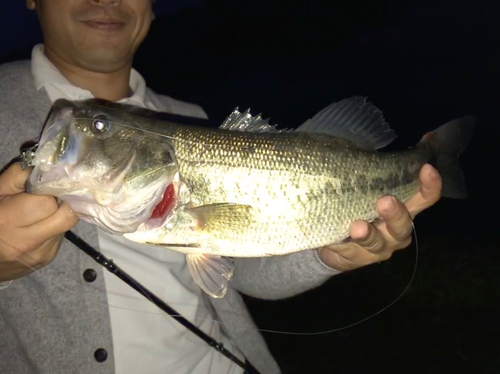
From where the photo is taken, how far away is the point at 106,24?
216 cm

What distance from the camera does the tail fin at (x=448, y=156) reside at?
2.06m

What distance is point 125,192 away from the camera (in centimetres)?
152

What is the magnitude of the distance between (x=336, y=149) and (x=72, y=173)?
39.6 inches

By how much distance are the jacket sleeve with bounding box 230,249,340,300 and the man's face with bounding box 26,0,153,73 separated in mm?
1258

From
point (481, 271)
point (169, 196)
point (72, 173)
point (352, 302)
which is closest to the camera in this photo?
point (72, 173)

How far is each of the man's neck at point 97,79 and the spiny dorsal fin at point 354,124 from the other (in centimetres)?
110

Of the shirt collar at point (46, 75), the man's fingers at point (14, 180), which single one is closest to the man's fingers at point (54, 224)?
the man's fingers at point (14, 180)

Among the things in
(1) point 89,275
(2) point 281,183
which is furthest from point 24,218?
(2) point 281,183

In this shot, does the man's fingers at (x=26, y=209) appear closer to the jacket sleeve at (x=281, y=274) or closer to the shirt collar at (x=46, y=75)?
the shirt collar at (x=46, y=75)

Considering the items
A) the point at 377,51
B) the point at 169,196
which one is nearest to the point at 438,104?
the point at 377,51

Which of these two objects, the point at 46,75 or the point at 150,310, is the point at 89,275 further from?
the point at 46,75

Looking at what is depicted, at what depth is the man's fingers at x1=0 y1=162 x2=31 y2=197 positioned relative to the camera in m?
1.39

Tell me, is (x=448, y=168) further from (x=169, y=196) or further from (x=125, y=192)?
(x=125, y=192)

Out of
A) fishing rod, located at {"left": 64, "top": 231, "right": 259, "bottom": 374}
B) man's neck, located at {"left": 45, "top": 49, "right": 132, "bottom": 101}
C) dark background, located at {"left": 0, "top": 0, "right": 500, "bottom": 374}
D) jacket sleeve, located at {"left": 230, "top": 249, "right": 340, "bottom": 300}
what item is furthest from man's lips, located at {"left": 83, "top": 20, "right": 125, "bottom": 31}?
dark background, located at {"left": 0, "top": 0, "right": 500, "bottom": 374}
